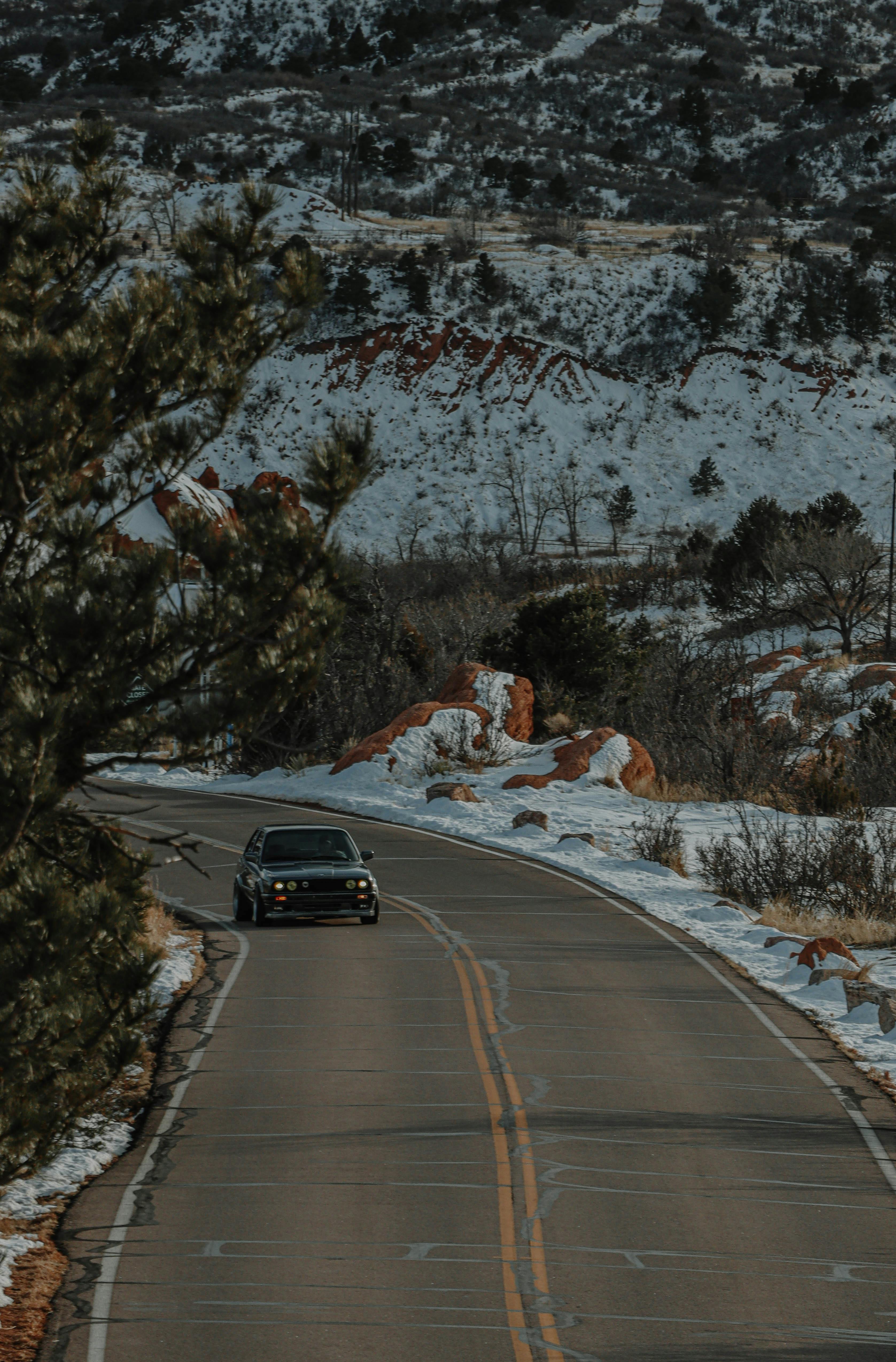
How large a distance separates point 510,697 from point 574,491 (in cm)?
4036

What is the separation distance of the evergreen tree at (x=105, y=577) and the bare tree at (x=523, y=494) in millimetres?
67787

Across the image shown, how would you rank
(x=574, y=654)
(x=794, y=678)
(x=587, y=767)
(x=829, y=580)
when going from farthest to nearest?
(x=829, y=580) → (x=794, y=678) → (x=574, y=654) → (x=587, y=767)

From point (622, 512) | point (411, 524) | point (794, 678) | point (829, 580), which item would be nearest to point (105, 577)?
point (794, 678)

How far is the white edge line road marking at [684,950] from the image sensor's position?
12.1 metres

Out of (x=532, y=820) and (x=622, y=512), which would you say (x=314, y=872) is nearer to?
(x=532, y=820)

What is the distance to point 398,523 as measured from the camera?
77.4 meters

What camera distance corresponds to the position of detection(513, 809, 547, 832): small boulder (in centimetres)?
3175

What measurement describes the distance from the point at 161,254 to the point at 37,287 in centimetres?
8759

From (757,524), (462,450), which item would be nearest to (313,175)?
(462,450)

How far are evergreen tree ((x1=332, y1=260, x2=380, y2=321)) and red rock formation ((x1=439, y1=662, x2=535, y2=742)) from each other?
167 ft

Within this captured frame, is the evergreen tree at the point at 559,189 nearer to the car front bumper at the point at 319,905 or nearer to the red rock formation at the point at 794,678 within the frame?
the red rock formation at the point at 794,678

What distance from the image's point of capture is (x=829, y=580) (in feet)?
184

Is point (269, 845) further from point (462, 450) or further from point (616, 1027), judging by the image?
point (462, 450)

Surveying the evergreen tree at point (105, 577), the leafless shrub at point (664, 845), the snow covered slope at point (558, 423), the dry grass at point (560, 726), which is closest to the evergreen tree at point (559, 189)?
the snow covered slope at point (558, 423)
